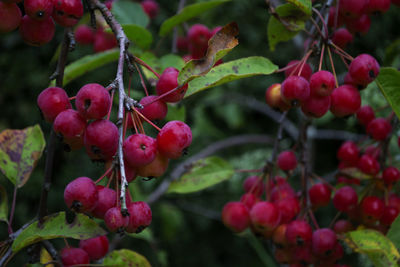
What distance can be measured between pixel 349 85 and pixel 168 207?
1.74m

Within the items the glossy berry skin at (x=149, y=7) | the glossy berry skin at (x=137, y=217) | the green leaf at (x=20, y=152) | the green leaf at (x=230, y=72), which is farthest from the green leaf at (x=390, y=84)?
the glossy berry skin at (x=149, y=7)

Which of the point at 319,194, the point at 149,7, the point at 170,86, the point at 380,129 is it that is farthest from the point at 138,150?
the point at 149,7

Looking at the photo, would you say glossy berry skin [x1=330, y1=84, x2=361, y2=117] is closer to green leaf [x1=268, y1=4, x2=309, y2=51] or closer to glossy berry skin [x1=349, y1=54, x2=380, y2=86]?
glossy berry skin [x1=349, y1=54, x2=380, y2=86]

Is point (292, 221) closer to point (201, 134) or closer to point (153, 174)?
point (153, 174)

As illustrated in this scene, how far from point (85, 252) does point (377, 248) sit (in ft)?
2.24

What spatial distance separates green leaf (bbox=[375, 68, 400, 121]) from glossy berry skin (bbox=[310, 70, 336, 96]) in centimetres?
14

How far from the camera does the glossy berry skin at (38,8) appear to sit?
0.79 metres

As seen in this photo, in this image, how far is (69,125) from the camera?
2.43ft

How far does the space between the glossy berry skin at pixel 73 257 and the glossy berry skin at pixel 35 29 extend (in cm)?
48

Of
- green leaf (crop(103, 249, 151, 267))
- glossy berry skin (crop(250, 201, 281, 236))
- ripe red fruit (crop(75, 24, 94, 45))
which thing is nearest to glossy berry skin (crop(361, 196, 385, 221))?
glossy berry skin (crop(250, 201, 281, 236))

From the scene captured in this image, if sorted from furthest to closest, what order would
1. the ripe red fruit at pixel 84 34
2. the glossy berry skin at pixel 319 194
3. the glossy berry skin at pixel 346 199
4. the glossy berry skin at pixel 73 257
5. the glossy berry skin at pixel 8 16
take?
the ripe red fruit at pixel 84 34 < the glossy berry skin at pixel 319 194 < the glossy berry skin at pixel 346 199 < the glossy berry skin at pixel 73 257 < the glossy berry skin at pixel 8 16

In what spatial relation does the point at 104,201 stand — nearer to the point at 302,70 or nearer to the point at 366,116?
the point at 302,70

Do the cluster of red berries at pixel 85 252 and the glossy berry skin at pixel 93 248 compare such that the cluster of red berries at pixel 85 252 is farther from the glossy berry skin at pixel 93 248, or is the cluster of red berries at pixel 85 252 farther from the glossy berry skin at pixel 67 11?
the glossy berry skin at pixel 67 11

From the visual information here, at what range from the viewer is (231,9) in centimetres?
272
